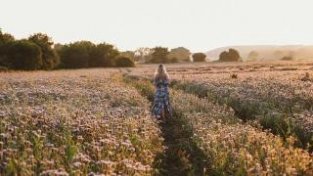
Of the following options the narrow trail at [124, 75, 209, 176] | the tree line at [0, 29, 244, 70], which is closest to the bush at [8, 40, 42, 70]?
the tree line at [0, 29, 244, 70]

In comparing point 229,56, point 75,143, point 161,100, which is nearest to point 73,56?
point 229,56

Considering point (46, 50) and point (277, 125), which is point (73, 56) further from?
point (277, 125)

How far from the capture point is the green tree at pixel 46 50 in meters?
88.1

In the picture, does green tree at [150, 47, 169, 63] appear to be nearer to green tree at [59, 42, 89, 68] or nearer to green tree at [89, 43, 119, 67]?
green tree at [89, 43, 119, 67]

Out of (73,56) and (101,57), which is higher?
(73,56)

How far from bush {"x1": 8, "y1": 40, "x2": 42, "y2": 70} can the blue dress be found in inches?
2378

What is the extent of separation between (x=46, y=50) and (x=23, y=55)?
8.12 metres

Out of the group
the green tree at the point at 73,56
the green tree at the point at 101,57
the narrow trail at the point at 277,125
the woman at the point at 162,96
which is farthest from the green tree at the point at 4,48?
the woman at the point at 162,96

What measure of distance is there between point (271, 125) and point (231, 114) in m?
1.53

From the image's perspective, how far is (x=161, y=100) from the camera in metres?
22.8

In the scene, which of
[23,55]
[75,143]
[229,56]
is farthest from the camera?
[229,56]

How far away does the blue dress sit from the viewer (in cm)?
2269

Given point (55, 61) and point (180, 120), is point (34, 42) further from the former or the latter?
point (180, 120)

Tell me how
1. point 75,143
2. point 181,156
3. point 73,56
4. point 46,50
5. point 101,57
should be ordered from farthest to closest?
point 101,57
point 73,56
point 46,50
point 181,156
point 75,143
